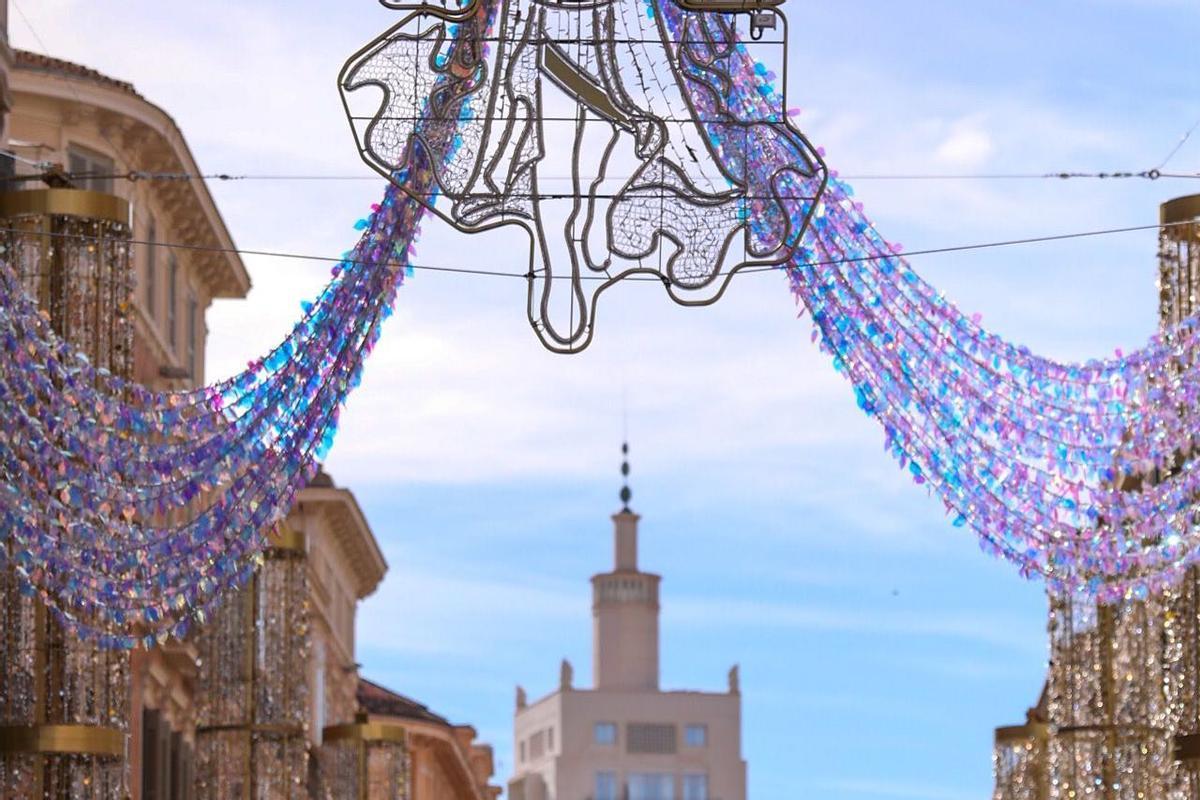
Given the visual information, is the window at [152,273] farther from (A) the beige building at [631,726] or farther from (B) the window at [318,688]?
(A) the beige building at [631,726]

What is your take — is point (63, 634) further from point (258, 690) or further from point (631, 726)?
point (631, 726)

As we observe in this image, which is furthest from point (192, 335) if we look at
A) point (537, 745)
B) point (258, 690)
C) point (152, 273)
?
point (537, 745)

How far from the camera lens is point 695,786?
16425 centimetres

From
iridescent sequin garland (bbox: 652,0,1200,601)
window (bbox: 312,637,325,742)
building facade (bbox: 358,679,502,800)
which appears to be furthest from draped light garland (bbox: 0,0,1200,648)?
building facade (bbox: 358,679,502,800)

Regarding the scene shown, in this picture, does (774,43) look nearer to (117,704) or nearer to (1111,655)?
(117,704)

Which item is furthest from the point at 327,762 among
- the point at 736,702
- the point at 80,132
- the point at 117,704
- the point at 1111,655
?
the point at 736,702

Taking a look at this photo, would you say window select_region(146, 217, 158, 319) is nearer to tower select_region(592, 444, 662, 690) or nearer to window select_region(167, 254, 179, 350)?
window select_region(167, 254, 179, 350)

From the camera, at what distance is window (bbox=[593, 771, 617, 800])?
163750 mm

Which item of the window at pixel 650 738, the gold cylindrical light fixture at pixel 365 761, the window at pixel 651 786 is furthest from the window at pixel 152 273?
the window at pixel 650 738

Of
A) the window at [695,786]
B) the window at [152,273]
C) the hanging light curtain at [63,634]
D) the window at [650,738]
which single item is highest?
the window at [650,738]

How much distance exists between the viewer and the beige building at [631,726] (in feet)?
541

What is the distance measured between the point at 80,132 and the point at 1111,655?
18.1 metres

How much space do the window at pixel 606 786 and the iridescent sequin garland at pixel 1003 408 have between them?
5623 inches

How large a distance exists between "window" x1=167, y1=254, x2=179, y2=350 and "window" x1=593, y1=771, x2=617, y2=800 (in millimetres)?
119005
